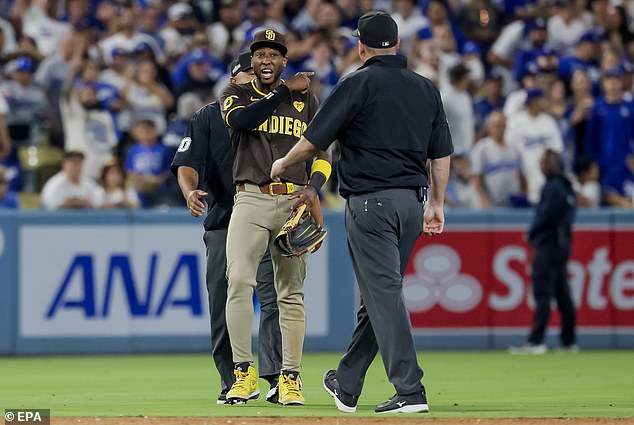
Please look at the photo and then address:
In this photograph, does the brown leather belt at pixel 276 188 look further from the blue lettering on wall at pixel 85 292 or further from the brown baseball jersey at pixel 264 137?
the blue lettering on wall at pixel 85 292

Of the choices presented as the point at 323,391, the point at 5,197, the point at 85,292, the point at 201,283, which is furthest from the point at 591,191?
the point at 323,391

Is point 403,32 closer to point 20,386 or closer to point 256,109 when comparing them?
point 20,386

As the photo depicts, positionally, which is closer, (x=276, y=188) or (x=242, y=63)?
(x=276, y=188)

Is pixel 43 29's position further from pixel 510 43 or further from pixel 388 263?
pixel 388 263

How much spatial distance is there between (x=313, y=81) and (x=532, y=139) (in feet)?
9.96

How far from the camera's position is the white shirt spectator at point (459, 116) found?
17.6 m

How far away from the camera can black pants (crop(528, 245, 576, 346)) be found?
14.9 m

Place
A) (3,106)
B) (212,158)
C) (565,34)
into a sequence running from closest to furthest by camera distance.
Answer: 1. (212,158)
2. (3,106)
3. (565,34)

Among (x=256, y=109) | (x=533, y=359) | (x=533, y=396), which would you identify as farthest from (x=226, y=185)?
(x=533, y=359)

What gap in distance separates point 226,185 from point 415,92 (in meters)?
1.64

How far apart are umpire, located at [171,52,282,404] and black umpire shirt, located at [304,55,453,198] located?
1.19 meters

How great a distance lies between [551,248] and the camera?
49.3 feet

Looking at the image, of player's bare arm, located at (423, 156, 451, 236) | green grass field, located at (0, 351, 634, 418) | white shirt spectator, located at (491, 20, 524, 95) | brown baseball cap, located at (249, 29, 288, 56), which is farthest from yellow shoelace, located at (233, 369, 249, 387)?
white shirt spectator, located at (491, 20, 524, 95)

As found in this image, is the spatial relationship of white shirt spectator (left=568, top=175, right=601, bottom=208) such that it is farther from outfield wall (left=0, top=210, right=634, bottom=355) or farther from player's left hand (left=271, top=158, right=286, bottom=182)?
player's left hand (left=271, top=158, right=286, bottom=182)
